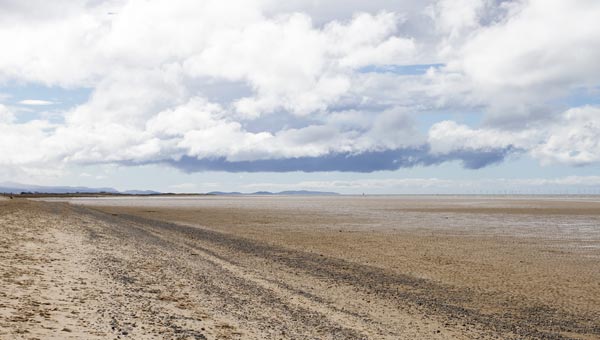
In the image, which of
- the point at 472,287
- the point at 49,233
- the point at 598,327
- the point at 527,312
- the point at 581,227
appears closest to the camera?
the point at 598,327

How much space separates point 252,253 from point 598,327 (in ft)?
57.2

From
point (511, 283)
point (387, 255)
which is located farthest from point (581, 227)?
point (511, 283)

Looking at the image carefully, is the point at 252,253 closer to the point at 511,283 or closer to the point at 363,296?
the point at 363,296

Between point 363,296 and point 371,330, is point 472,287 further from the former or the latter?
point 371,330

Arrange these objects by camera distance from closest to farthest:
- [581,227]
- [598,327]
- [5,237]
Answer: [598,327] < [5,237] < [581,227]

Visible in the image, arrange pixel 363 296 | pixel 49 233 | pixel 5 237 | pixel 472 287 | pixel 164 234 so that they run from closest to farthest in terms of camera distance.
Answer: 1. pixel 363 296
2. pixel 472 287
3. pixel 5 237
4. pixel 49 233
5. pixel 164 234

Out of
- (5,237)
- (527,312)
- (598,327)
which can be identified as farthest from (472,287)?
(5,237)

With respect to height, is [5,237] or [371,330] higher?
[5,237]

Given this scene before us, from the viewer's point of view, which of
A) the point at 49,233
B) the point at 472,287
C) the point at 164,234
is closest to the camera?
the point at 472,287

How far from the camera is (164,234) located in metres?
36.8

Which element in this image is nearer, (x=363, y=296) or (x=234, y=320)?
(x=234, y=320)

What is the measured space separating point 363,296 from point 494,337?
521cm

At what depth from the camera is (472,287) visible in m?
19.3

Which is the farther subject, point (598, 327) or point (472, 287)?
point (472, 287)
